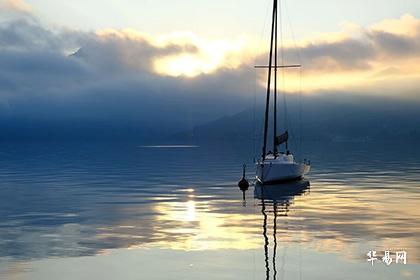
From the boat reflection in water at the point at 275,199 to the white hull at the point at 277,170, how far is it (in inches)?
28.2

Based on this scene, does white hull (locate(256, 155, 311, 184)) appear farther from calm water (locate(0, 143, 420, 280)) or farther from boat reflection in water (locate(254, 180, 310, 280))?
calm water (locate(0, 143, 420, 280))

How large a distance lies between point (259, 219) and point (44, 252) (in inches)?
562

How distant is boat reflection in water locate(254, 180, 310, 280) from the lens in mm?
25844

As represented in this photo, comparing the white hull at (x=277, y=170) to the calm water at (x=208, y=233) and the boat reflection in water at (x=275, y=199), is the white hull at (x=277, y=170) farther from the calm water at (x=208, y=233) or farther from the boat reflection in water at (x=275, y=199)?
the calm water at (x=208, y=233)

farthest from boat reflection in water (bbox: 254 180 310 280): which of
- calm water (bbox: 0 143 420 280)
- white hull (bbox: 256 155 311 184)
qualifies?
white hull (bbox: 256 155 311 184)

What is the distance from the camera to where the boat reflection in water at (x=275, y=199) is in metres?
25.8

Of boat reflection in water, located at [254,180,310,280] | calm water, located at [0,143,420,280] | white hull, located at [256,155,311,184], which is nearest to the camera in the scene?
calm water, located at [0,143,420,280]

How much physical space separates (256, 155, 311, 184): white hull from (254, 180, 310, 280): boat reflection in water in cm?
72

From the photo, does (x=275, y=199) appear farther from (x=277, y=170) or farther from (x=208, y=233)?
(x=208, y=233)

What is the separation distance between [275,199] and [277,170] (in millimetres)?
12444

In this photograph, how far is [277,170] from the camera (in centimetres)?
5825

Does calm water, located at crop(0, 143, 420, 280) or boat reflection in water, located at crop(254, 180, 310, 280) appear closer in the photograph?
calm water, located at crop(0, 143, 420, 280)

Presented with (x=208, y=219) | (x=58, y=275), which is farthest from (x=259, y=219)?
(x=58, y=275)

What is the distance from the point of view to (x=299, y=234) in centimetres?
2897
